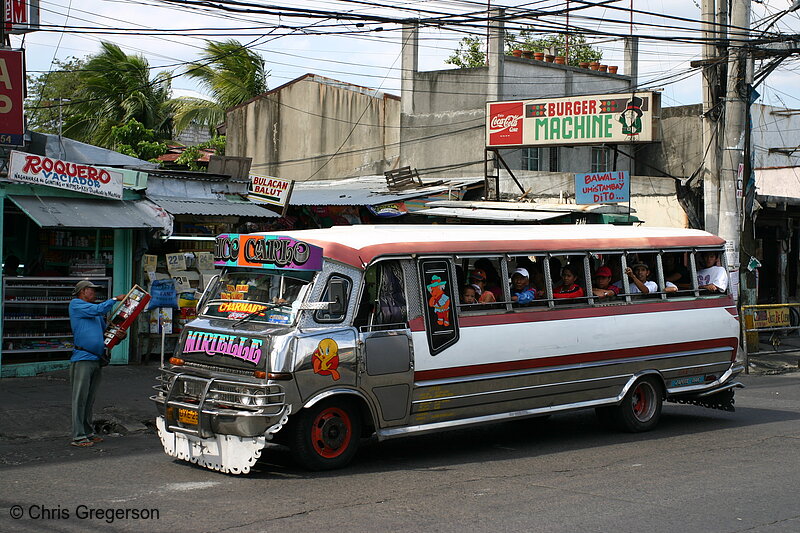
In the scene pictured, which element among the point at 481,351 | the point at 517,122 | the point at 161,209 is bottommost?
the point at 481,351

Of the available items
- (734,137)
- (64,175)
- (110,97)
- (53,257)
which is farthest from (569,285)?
(110,97)

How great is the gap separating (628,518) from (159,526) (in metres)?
3.49

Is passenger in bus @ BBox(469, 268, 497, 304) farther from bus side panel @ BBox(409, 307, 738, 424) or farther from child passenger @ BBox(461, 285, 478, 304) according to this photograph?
bus side panel @ BBox(409, 307, 738, 424)

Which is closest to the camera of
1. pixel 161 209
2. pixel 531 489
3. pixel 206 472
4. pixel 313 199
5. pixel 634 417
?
pixel 531 489

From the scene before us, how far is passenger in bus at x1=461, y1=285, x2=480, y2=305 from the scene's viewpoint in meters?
9.53

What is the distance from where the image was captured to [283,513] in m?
6.94

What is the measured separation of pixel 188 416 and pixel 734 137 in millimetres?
13247

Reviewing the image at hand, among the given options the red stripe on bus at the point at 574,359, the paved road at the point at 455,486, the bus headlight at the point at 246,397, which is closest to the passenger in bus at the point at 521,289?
the red stripe on bus at the point at 574,359

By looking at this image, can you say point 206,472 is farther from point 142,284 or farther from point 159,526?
point 142,284

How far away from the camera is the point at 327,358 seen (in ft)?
27.4

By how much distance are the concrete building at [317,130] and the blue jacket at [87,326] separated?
18.7 metres

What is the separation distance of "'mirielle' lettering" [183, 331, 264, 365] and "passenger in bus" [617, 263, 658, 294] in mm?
4746

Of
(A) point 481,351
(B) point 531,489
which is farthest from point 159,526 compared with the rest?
(A) point 481,351

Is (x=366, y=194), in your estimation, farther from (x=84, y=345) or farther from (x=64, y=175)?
(x=84, y=345)
